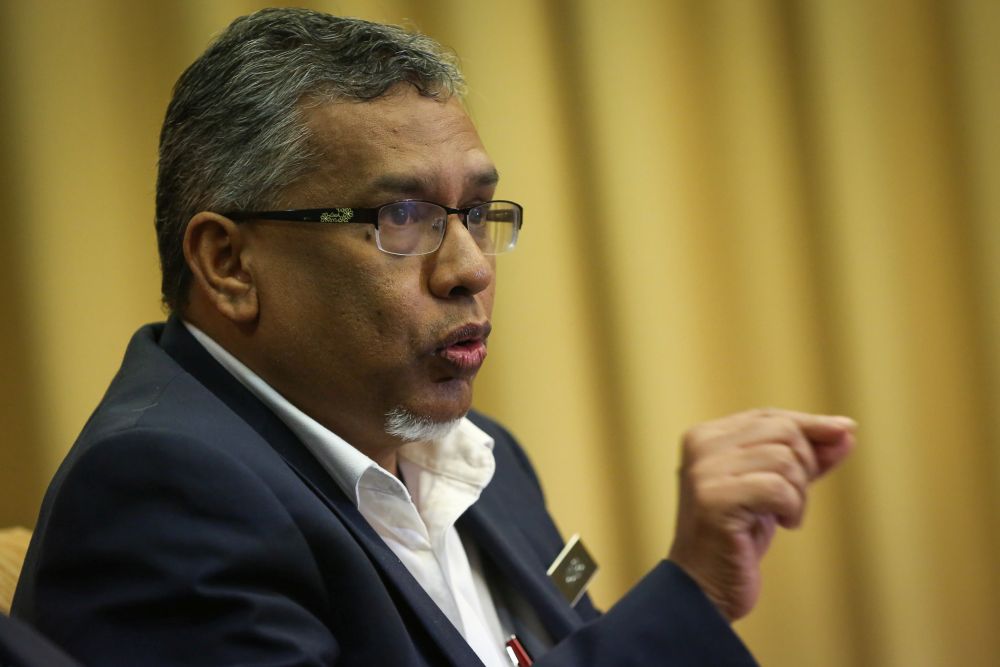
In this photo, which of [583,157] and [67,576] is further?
[583,157]

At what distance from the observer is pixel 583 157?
2484 millimetres

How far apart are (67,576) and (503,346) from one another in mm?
1471

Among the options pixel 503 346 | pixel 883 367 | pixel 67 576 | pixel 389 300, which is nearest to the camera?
pixel 67 576

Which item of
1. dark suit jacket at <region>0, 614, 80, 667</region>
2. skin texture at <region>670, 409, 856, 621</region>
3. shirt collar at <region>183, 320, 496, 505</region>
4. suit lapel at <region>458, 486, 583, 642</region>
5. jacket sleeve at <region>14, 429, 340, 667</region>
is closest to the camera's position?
dark suit jacket at <region>0, 614, 80, 667</region>

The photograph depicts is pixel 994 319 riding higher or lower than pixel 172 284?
lower

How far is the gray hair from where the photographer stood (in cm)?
131

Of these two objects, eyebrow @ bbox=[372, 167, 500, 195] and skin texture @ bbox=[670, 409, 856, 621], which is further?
eyebrow @ bbox=[372, 167, 500, 195]

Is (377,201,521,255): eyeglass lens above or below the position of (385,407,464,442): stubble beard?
above

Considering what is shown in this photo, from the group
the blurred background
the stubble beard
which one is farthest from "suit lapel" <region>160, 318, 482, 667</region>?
the blurred background

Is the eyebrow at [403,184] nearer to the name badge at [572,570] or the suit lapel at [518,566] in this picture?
the suit lapel at [518,566]

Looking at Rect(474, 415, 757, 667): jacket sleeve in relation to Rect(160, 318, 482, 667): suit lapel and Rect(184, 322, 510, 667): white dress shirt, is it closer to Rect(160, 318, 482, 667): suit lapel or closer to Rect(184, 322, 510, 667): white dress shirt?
Rect(160, 318, 482, 667): suit lapel

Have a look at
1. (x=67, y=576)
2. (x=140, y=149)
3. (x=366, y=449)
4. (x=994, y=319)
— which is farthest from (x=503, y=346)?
(x=67, y=576)

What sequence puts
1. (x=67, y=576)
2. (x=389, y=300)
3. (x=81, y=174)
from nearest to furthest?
(x=67, y=576)
(x=389, y=300)
(x=81, y=174)

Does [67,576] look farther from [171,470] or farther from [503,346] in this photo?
[503,346]
